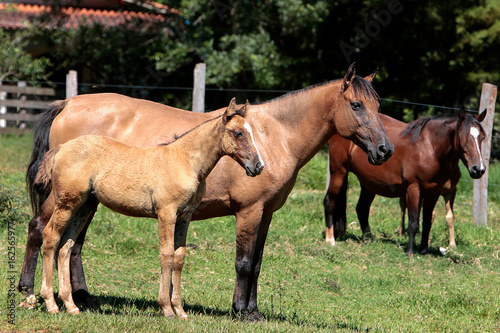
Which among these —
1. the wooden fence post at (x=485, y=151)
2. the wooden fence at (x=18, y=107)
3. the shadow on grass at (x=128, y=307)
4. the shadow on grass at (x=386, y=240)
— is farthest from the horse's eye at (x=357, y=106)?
the wooden fence at (x=18, y=107)

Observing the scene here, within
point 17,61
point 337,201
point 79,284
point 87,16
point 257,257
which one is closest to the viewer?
point 257,257

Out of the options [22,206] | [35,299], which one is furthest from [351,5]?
[35,299]

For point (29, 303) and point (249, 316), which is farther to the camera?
point (249, 316)

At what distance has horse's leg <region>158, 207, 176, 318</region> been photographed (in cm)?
430

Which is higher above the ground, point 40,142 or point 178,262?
point 40,142

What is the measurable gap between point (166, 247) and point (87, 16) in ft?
51.5

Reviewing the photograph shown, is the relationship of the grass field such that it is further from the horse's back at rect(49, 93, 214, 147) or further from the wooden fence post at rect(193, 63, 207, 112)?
the wooden fence post at rect(193, 63, 207, 112)

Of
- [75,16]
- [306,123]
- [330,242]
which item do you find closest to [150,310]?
[306,123]

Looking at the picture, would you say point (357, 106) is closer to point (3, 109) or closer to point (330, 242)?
point (330, 242)

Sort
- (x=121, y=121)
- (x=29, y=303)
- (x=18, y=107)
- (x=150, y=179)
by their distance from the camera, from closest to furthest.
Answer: (x=150, y=179)
(x=29, y=303)
(x=121, y=121)
(x=18, y=107)

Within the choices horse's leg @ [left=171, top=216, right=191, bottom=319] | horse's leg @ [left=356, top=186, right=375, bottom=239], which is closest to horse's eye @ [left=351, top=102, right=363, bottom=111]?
horse's leg @ [left=171, top=216, right=191, bottom=319]

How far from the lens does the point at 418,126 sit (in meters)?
8.75

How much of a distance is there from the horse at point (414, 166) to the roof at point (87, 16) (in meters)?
8.27

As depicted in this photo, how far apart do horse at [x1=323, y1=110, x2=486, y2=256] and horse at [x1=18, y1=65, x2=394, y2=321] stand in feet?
11.5
